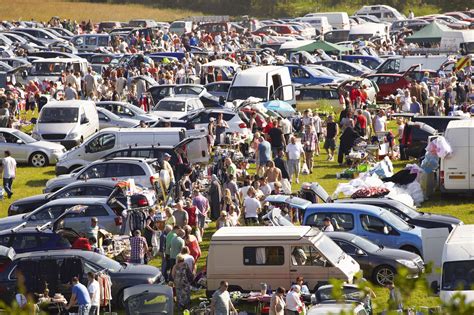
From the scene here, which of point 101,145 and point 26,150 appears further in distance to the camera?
point 26,150

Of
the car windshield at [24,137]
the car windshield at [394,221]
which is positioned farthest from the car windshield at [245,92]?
the car windshield at [394,221]

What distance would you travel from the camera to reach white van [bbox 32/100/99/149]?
3441 centimetres

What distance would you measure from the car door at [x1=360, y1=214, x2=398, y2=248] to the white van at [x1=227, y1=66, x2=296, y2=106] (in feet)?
56.2

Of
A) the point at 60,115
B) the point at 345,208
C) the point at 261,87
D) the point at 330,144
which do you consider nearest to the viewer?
the point at 345,208

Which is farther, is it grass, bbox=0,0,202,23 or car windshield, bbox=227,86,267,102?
grass, bbox=0,0,202,23

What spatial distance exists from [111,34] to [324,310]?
160 ft

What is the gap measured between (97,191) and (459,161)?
8193 millimetres

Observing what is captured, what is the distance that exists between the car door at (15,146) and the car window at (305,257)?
51.5 feet

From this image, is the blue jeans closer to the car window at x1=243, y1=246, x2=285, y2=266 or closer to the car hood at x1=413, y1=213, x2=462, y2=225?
the car hood at x1=413, y1=213, x2=462, y2=225

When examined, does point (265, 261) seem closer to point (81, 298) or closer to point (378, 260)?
point (378, 260)

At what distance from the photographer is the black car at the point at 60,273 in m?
19.1

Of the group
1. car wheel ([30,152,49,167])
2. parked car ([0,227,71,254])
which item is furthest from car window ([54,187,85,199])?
car wheel ([30,152,49,167])

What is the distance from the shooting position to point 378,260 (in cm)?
2006

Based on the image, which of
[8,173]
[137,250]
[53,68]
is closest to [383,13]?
[53,68]
